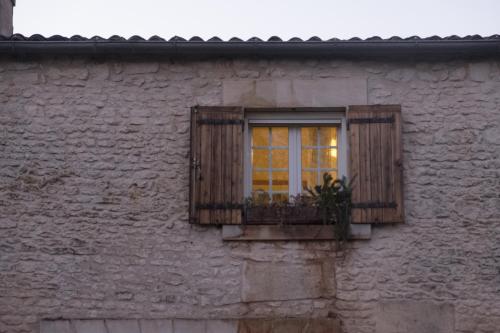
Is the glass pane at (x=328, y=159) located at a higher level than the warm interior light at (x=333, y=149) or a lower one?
lower

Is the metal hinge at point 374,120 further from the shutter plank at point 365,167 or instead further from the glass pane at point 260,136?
the glass pane at point 260,136

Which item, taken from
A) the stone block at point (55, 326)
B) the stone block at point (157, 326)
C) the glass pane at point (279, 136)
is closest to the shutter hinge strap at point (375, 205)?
the glass pane at point (279, 136)

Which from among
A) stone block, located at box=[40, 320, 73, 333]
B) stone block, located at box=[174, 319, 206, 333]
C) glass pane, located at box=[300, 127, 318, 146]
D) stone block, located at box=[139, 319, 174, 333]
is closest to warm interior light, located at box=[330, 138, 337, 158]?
glass pane, located at box=[300, 127, 318, 146]

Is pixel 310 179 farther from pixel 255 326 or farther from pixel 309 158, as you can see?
pixel 255 326

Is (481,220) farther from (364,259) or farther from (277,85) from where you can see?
(277,85)

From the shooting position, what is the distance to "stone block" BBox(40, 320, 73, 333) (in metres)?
5.94

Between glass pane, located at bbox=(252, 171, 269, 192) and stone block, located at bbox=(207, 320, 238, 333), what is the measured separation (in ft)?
4.46

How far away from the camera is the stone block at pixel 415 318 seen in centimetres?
593

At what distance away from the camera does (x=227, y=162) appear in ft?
20.0

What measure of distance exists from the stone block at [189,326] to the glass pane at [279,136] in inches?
76.8

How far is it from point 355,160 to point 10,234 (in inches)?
137

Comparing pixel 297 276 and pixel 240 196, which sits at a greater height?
pixel 240 196

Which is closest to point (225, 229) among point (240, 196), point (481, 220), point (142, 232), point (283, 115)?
point (240, 196)

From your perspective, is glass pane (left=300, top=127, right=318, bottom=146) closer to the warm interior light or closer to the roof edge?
the warm interior light
